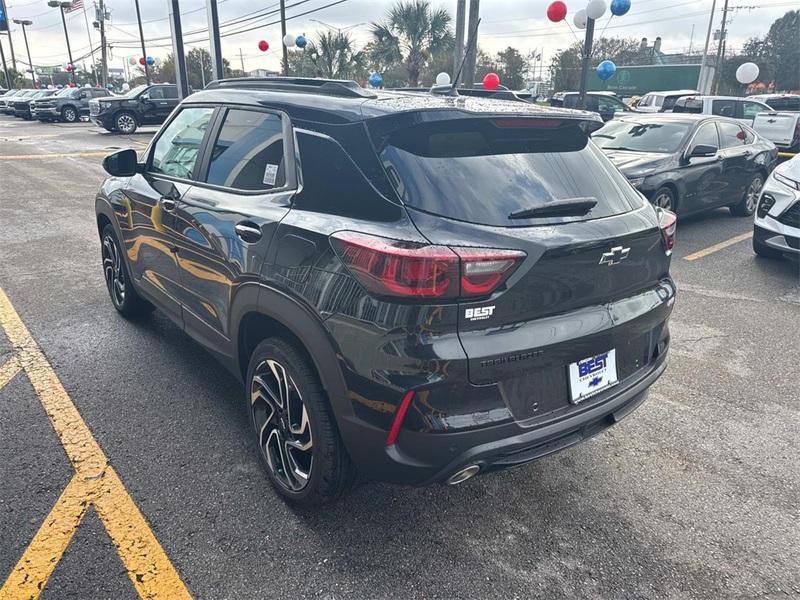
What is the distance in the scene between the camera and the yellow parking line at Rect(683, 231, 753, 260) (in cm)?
685

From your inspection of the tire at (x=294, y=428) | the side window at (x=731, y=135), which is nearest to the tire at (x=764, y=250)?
the side window at (x=731, y=135)

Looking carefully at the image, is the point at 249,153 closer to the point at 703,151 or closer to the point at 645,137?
the point at 703,151

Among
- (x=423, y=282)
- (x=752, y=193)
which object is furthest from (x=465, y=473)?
(x=752, y=193)

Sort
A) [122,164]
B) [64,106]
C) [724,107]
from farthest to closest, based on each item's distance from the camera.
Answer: [64,106] < [724,107] < [122,164]

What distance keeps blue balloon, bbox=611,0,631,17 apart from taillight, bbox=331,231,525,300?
14813 millimetres

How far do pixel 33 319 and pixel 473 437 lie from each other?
4121 mm

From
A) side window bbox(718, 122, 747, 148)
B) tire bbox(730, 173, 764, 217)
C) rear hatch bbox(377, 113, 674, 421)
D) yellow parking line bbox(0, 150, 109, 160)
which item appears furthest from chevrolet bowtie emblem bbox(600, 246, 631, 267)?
yellow parking line bbox(0, 150, 109, 160)

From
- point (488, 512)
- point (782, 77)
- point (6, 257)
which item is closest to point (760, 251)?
point (488, 512)

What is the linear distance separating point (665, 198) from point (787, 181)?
154 centimetres

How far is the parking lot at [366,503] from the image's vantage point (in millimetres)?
2186

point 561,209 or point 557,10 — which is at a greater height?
point 557,10

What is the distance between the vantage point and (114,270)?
15.2ft

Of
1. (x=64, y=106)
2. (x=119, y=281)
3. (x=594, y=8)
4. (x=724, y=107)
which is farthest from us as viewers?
(x=64, y=106)

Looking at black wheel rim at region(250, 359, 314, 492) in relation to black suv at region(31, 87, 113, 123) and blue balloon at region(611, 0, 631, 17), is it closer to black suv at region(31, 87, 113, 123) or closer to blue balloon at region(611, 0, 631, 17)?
blue balloon at region(611, 0, 631, 17)
